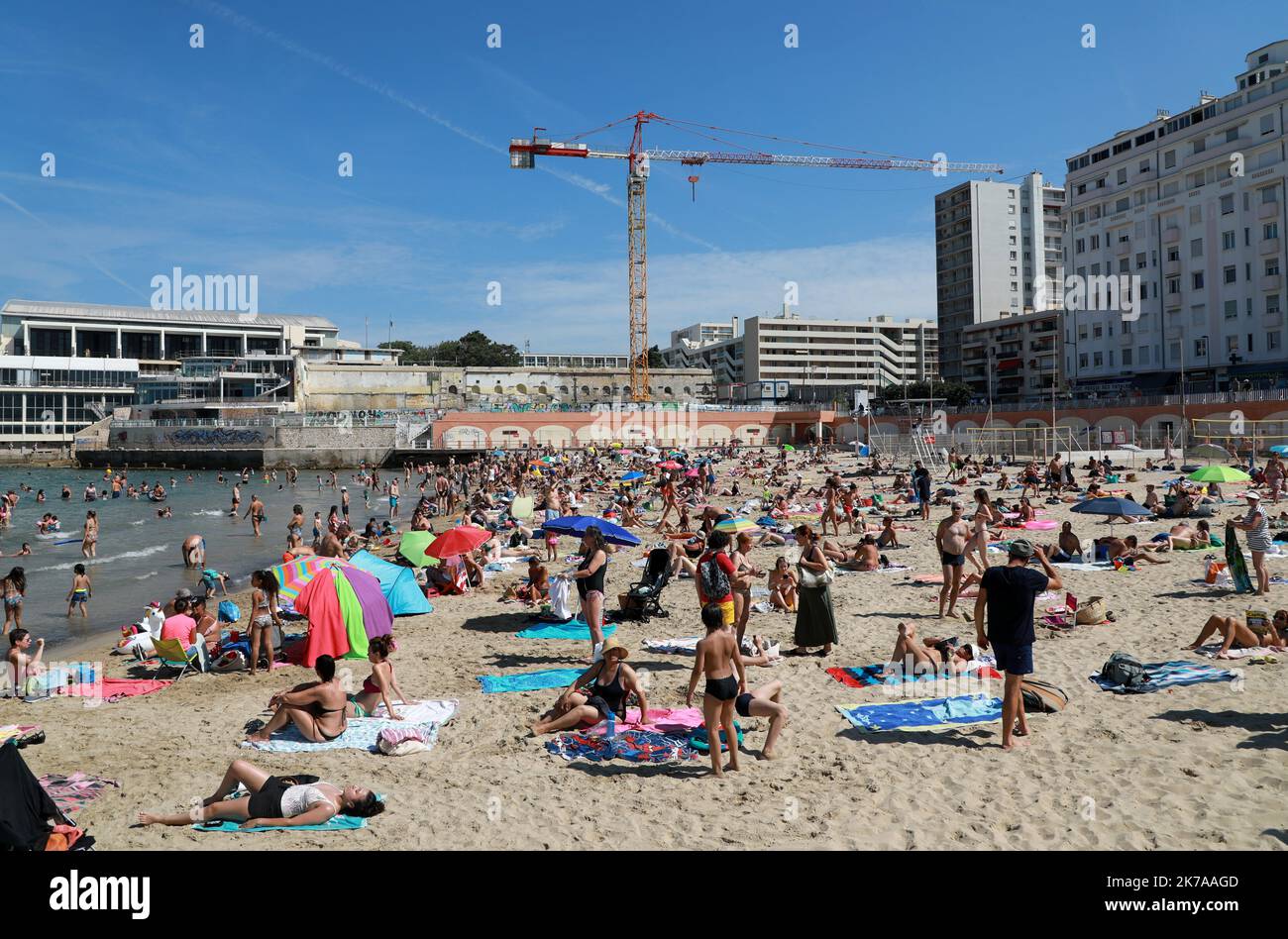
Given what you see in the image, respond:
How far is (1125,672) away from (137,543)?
25536 millimetres

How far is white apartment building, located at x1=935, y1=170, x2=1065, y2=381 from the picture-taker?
8738 centimetres

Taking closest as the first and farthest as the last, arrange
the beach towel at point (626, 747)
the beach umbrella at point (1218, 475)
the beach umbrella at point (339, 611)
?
1. the beach towel at point (626, 747)
2. the beach umbrella at point (339, 611)
3. the beach umbrella at point (1218, 475)

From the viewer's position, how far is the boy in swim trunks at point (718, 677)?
5.34m

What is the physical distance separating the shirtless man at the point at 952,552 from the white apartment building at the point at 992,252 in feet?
269

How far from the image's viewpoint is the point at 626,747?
6102 millimetres

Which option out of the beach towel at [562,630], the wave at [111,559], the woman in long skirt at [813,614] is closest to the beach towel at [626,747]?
the woman in long skirt at [813,614]

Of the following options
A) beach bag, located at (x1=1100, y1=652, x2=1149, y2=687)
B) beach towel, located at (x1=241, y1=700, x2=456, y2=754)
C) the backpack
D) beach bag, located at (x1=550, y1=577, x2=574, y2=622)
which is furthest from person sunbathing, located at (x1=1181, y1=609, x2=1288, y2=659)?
beach towel, located at (x1=241, y1=700, x2=456, y2=754)

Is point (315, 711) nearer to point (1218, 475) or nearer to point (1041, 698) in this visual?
point (1041, 698)

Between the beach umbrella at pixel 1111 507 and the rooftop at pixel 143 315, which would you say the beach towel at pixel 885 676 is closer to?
the beach umbrella at pixel 1111 507

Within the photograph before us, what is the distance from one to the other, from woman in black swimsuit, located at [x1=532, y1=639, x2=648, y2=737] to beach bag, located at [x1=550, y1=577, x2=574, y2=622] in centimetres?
362

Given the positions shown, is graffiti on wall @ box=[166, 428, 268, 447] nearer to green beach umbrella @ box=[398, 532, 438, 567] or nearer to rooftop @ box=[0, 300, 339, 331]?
rooftop @ box=[0, 300, 339, 331]

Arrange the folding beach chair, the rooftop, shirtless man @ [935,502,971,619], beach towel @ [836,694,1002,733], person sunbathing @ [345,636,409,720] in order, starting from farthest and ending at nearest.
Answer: the rooftop → shirtless man @ [935,502,971,619] → the folding beach chair → person sunbathing @ [345,636,409,720] → beach towel @ [836,694,1002,733]
